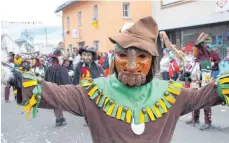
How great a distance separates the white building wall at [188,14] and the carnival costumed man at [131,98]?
10937 mm

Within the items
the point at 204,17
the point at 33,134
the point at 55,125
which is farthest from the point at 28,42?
the point at 204,17

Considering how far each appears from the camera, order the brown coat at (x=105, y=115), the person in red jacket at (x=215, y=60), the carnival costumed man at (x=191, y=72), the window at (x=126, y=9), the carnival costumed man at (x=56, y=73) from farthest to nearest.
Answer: the window at (x=126, y=9)
the person in red jacket at (x=215, y=60)
the carnival costumed man at (x=56, y=73)
the carnival costumed man at (x=191, y=72)
the brown coat at (x=105, y=115)

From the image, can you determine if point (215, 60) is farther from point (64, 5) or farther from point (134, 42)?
point (64, 5)

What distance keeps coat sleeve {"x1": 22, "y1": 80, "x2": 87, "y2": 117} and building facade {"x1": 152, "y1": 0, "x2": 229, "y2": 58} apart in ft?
35.0

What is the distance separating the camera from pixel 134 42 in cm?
195

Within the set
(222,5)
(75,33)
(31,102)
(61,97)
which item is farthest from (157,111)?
(75,33)

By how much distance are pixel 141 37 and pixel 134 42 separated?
0.24 ft

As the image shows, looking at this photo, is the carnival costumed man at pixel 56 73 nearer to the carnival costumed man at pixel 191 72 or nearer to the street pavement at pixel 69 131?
the street pavement at pixel 69 131

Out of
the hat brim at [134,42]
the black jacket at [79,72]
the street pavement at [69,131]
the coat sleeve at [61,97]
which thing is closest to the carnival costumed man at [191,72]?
the street pavement at [69,131]

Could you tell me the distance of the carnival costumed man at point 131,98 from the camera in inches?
76.9

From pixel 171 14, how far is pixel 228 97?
1348 cm

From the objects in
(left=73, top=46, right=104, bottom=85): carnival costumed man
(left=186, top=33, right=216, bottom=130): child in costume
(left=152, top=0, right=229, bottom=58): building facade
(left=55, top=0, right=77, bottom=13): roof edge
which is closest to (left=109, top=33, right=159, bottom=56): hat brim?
(left=186, top=33, right=216, bottom=130): child in costume

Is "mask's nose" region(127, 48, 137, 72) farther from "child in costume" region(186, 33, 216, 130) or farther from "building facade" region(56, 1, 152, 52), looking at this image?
"building facade" region(56, 1, 152, 52)

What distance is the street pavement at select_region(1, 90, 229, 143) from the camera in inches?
198
